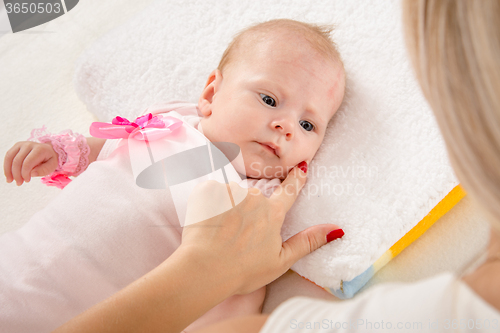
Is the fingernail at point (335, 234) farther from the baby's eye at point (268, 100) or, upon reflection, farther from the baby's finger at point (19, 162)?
the baby's finger at point (19, 162)

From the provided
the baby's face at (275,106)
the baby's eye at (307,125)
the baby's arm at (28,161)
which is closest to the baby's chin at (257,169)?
the baby's face at (275,106)

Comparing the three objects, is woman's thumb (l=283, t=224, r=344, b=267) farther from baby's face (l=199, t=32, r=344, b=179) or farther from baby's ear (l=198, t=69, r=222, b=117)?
baby's ear (l=198, t=69, r=222, b=117)

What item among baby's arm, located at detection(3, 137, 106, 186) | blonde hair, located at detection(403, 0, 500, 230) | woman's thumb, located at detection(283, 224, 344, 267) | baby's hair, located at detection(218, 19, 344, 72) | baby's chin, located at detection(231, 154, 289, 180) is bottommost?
baby's arm, located at detection(3, 137, 106, 186)

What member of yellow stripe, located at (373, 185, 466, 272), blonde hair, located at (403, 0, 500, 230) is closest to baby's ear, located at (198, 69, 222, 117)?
yellow stripe, located at (373, 185, 466, 272)

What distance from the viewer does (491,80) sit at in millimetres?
343

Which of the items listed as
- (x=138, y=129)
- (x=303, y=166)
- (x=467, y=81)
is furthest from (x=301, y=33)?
(x=467, y=81)

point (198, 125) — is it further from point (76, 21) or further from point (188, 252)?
point (76, 21)

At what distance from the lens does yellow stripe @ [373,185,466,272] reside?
0.87m

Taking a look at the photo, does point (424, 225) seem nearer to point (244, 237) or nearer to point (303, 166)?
point (303, 166)

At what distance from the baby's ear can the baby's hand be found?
0.40 meters

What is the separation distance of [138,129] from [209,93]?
0.69 ft

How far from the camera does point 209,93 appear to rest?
3.38 feet

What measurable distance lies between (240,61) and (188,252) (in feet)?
1.75

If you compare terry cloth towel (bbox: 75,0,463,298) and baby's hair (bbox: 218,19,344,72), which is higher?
baby's hair (bbox: 218,19,344,72)
